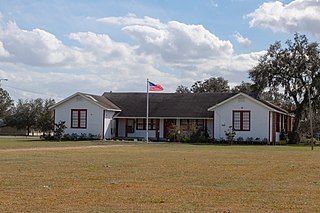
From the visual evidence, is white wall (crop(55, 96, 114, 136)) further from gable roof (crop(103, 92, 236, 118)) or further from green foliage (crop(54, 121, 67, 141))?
gable roof (crop(103, 92, 236, 118))

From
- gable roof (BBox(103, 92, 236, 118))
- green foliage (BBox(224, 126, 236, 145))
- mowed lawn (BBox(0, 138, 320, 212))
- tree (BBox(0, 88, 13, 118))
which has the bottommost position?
mowed lawn (BBox(0, 138, 320, 212))

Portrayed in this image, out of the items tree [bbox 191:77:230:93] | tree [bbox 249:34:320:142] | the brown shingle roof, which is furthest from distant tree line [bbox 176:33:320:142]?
tree [bbox 191:77:230:93]

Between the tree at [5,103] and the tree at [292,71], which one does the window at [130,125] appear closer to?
the tree at [292,71]

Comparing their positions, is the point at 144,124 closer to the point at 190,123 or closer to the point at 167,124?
the point at 167,124

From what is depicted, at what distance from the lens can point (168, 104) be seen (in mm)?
68812

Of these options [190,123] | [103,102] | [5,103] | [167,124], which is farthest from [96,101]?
[5,103]

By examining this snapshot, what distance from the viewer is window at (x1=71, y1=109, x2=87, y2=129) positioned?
65625mm

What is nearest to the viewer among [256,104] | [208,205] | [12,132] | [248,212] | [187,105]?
[248,212]

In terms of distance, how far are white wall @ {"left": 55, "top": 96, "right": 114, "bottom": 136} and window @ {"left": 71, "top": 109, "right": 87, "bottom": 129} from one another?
346 millimetres

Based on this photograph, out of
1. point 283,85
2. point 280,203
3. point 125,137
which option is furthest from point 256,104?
point 280,203

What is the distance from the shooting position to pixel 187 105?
68.0 meters

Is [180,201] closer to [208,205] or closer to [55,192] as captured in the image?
[208,205]

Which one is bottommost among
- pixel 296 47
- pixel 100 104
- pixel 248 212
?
pixel 248 212

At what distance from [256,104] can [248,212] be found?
51.3 metres
